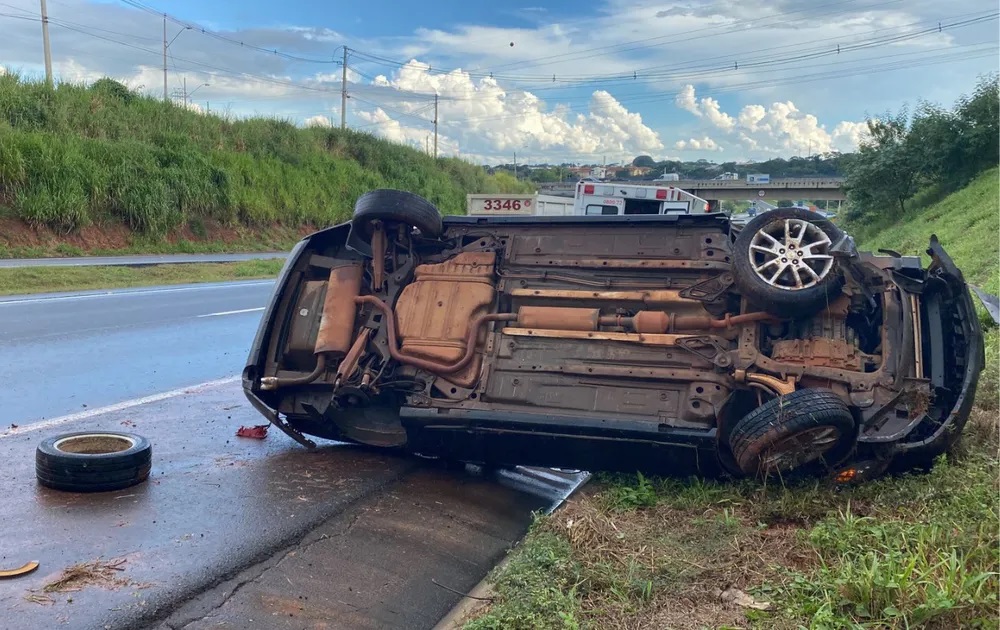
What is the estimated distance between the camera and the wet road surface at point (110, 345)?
748cm

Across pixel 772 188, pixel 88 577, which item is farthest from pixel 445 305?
pixel 772 188

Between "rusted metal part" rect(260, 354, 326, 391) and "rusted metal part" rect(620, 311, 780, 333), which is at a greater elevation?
A: "rusted metal part" rect(620, 311, 780, 333)

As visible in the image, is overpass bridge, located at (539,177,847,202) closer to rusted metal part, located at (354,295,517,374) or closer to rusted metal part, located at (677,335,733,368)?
rusted metal part, located at (354,295,517,374)

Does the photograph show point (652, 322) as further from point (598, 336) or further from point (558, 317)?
point (558, 317)

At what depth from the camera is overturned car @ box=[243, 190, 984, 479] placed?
481 centimetres

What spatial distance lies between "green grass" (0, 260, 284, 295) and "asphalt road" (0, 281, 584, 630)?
8.29 meters

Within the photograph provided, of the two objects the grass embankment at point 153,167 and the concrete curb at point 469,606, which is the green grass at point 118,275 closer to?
the grass embankment at point 153,167

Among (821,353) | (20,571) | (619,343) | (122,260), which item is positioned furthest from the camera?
(122,260)

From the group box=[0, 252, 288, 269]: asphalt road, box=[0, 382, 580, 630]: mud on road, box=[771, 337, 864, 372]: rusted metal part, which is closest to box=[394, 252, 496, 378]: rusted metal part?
box=[0, 382, 580, 630]: mud on road

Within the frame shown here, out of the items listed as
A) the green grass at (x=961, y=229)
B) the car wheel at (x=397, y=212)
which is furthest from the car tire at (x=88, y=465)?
the green grass at (x=961, y=229)

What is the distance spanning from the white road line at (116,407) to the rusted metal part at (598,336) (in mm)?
3426

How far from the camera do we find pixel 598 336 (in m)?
5.56

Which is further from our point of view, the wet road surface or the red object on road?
the wet road surface

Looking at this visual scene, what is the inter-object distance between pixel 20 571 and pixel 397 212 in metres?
3.18
